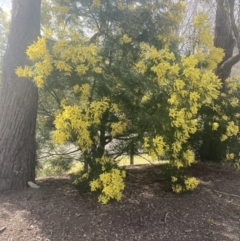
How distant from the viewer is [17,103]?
4.56 m

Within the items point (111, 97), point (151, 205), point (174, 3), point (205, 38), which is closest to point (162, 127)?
point (111, 97)

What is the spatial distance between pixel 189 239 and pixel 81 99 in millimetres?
2051

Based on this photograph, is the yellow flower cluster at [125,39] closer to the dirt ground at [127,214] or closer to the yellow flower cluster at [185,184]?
the yellow flower cluster at [185,184]

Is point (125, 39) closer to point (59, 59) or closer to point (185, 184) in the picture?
point (59, 59)

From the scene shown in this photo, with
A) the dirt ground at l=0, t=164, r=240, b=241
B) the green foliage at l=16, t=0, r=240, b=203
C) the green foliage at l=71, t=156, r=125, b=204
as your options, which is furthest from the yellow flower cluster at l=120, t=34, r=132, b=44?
the dirt ground at l=0, t=164, r=240, b=241

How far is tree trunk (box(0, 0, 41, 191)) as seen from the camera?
4559mm

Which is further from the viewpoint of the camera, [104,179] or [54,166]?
[54,166]

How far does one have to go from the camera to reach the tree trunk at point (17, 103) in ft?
15.0

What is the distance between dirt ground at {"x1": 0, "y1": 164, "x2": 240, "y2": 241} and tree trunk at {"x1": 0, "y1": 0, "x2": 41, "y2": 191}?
33 cm

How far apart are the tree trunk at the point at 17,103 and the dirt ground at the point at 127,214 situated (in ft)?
1.09

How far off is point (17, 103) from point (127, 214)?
2.17 meters

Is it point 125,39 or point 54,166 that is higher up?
point 125,39

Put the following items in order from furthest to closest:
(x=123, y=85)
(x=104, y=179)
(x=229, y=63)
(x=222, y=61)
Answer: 1. (x=222, y=61)
2. (x=229, y=63)
3. (x=123, y=85)
4. (x=104, y=179)

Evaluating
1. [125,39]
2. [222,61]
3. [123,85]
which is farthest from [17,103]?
[222,61]
